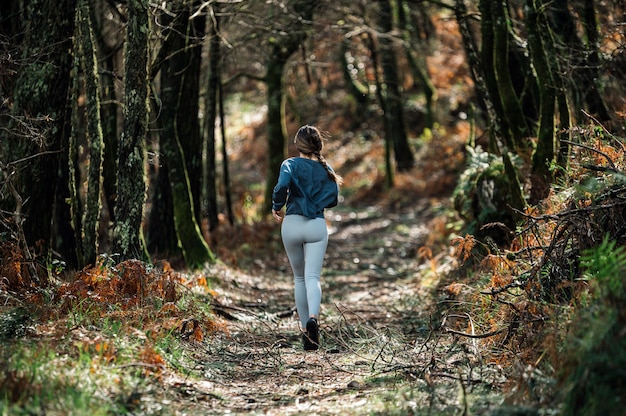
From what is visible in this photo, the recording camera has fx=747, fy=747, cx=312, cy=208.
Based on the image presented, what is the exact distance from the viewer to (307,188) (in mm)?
7922

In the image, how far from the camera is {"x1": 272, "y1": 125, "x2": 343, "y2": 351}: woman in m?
7.90

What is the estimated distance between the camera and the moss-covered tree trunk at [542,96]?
9.65 metres

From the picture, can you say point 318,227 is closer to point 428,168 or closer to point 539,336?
point 539,336

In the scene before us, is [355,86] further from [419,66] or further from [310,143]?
[310,143]

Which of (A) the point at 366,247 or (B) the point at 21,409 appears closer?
(B) the point at 21,409

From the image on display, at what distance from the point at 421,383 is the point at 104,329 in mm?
2602

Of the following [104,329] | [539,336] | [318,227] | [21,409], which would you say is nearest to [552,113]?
[318,227]

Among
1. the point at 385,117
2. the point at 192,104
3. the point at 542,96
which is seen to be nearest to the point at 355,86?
the point at 385,117

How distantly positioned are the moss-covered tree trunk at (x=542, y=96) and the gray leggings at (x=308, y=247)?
3.36m

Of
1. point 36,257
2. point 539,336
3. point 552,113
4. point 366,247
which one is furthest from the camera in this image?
point 366,247

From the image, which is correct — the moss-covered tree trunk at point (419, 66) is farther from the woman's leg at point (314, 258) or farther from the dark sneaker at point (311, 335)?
the dark sneaker at point (311, 335)

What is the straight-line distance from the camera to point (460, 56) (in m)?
33.4

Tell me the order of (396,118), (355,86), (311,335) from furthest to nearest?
(355,86)
(396,118)
(311,335)

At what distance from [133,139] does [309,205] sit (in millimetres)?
2212
